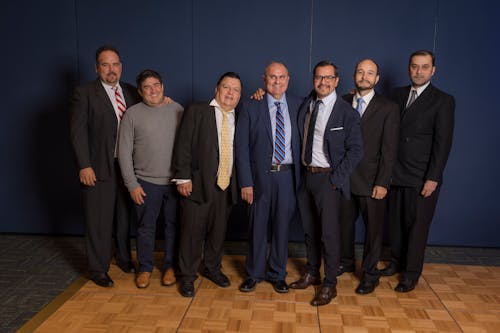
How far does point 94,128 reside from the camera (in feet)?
11.5

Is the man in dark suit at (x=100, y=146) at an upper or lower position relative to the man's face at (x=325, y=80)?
lower

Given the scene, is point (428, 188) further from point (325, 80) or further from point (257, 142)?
point (257, 142)

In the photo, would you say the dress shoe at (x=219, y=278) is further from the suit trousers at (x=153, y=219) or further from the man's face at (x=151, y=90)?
the man's face at (x=151, y=90)

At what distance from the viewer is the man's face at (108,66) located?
11.4ft

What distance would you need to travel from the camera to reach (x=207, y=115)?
10.9 feet

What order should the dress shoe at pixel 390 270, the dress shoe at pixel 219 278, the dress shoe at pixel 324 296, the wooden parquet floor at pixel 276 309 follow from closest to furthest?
the wooden parquet floor at pixel 276 309, the dress shoe at pixel 324 296, the dress shoe at pixel 219 278, the dress shoe at pixel 390 270

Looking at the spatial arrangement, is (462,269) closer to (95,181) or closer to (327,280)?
(327,280)

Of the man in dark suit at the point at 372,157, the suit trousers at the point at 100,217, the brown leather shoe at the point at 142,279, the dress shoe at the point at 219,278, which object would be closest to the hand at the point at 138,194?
the suit trousers at the point at 100,217

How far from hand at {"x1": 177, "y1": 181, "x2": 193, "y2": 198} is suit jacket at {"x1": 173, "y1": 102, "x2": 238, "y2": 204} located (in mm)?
43

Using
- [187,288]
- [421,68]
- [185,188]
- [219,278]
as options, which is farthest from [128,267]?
[421,68]

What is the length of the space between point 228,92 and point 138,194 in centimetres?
104

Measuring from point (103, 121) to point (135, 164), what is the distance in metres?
0.41

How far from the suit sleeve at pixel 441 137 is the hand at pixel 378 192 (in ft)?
1.26

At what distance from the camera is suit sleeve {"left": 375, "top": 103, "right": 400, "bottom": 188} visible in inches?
131
